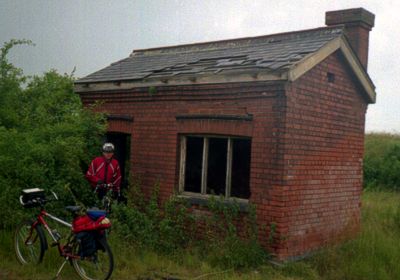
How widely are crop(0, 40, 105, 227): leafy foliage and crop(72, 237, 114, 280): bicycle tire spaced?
73.2 inches

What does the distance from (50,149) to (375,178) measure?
55.4 feet

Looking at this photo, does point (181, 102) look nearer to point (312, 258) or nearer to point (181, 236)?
point (181, 236)

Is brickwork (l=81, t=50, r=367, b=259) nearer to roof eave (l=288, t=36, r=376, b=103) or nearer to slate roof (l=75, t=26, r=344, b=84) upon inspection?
roof eave (l=288, t=36, r=376, b=103)

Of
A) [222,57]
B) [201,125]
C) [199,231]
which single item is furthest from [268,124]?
[222,57]

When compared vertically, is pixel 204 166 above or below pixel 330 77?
below

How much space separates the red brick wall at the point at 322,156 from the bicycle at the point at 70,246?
299 centimetres

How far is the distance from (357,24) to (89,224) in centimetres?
736

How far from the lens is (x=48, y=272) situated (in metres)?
6.79

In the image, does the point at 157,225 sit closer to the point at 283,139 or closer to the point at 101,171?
the point at 101,171

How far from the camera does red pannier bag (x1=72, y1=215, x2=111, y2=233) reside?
20.7 ft

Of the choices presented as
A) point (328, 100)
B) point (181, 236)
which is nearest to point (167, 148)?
point (181, 236)

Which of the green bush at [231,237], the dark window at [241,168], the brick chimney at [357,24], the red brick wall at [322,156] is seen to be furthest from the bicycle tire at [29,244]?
the brick chimney at [357,24]

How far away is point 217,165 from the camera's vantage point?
8.66 metres

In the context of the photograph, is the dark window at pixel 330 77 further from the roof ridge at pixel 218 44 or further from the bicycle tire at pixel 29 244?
the bicycle tire at pixel 29 244
